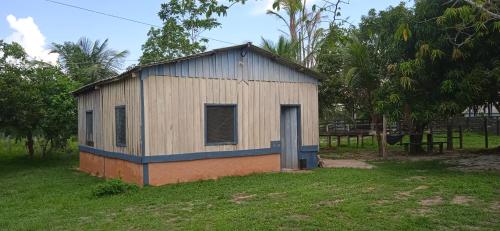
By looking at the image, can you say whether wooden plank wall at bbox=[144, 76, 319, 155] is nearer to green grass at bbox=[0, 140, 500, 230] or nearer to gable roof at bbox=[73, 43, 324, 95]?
gable roof at bbox=[73, 43, 324, 95]

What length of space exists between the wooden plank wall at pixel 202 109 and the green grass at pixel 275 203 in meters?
1.08

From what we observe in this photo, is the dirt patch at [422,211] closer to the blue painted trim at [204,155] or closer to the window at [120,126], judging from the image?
the blue painted trim at [204,155]

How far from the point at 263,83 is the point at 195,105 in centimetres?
223

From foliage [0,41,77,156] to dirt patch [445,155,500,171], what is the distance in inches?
528

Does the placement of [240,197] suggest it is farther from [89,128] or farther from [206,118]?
[89,128]

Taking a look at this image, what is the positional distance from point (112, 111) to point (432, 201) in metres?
8.59

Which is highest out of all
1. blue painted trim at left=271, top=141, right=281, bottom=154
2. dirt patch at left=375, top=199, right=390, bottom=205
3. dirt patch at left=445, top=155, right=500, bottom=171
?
blue painted trim at left=271, top=141, right=281, bottom=154

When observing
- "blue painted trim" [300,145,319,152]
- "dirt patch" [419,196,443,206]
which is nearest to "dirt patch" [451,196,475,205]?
"dirt patch" [419,196,443,206]

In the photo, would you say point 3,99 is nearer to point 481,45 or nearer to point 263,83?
point 263,83

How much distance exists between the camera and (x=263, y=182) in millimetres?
11508


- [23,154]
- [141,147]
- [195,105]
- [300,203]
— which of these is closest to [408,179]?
[300,203]

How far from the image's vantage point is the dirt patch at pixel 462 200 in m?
8.48

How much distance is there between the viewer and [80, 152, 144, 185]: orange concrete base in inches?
470

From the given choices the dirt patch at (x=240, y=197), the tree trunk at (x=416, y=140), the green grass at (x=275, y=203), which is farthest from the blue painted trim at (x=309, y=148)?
the tree trunk at (x=416, y=140)
